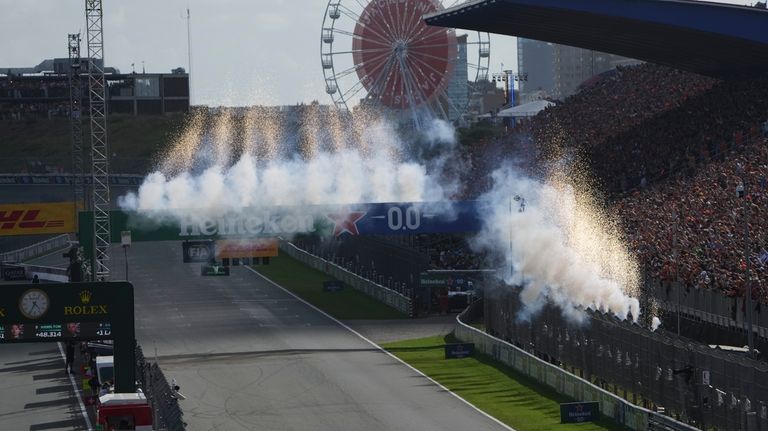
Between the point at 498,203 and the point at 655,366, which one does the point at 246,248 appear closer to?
the point at 498,203

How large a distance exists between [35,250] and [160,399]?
6629 cm

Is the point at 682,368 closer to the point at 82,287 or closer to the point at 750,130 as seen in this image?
the point at 82,287

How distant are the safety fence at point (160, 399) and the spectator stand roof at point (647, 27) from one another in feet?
110

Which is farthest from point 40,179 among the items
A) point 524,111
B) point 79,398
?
point 79,398

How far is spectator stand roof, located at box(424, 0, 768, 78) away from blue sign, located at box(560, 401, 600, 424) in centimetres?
3435

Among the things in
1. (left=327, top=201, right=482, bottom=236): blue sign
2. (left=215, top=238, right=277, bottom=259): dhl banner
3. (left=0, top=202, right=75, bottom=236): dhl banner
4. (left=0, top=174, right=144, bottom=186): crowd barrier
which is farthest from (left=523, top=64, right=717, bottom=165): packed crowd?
(left=0, top=174, right=144, bottom=186): crowd barrier

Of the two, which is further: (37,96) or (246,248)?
(37,96)

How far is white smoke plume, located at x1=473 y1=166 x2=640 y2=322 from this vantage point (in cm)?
5025

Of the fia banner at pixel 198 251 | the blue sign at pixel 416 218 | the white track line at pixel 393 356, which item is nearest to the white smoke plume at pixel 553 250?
the blue sign at pixel 416 218

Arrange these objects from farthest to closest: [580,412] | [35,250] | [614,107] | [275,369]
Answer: [35,250] < [614,107] < [275,369] < [580,412]

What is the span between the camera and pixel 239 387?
160 ft

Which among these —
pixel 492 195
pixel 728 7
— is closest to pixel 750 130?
pixel 728 7

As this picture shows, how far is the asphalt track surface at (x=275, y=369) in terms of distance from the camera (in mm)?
42750

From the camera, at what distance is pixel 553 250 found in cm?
5712
